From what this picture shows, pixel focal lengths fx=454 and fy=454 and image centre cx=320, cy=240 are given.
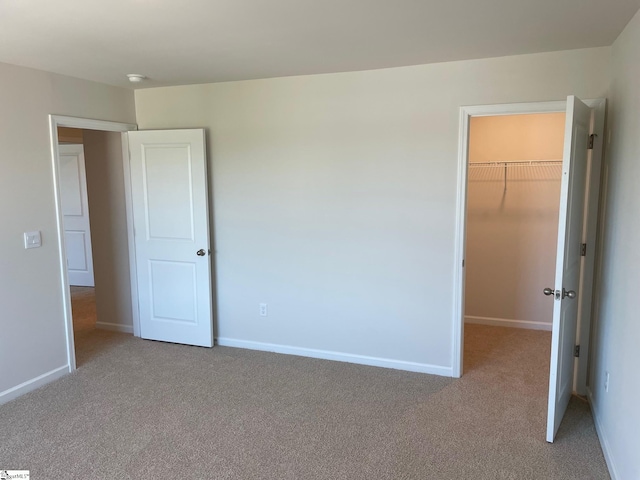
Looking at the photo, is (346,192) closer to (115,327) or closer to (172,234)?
(172,234)

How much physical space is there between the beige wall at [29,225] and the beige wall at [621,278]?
3721mm

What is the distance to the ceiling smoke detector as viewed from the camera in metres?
3.48

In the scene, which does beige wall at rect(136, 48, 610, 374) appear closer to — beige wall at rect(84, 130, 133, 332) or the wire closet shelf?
beige wall at rect(84, 130, 133, 332)

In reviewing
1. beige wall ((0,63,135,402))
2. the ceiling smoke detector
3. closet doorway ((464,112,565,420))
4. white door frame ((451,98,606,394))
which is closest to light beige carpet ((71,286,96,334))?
beige wall ((0,63,135,402))

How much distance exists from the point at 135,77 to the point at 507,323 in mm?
4132

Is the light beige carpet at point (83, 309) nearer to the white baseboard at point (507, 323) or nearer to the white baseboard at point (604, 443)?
the white baseboard at point (507, 323)

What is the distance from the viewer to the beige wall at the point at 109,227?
14.4 ft

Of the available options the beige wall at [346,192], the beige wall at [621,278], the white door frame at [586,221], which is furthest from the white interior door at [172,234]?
the beige wall at [621,278]

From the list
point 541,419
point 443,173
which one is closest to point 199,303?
point 443,173

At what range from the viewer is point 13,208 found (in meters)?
3.14

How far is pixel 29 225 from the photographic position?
10.7 ft

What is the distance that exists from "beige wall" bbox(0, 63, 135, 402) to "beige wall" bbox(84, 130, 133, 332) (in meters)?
0.82

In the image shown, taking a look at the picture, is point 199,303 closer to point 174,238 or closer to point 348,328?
point 174,238

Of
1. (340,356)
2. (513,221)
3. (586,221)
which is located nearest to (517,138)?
(513,221)
